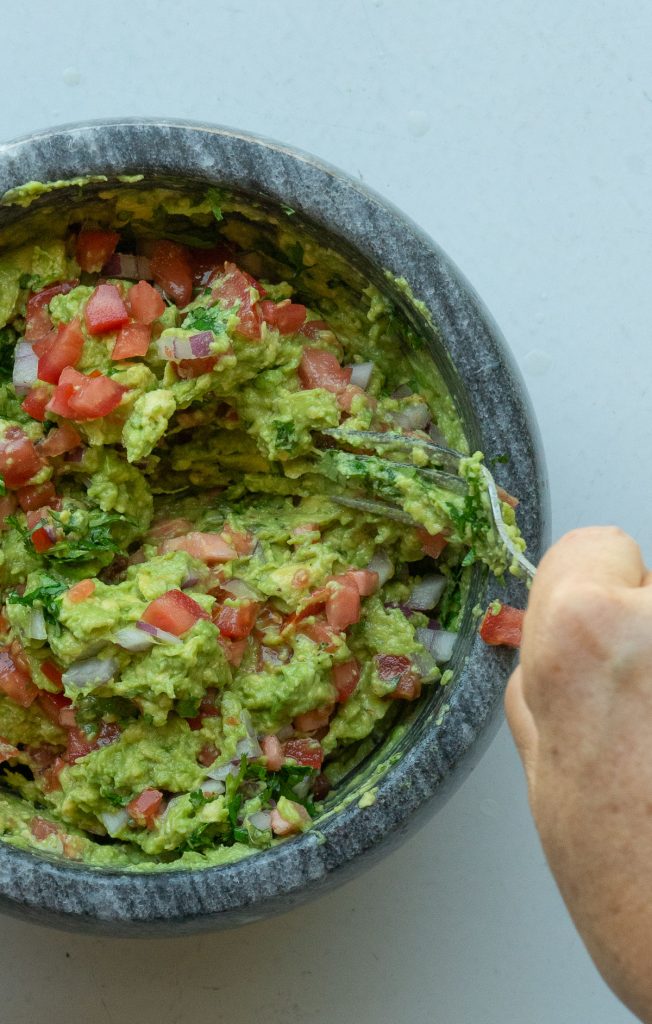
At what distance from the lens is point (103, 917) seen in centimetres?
154

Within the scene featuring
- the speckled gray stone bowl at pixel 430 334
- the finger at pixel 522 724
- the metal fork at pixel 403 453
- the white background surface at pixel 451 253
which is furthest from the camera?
the white background surface at pixel 451 253

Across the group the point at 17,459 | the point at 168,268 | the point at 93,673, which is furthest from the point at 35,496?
the point at 168,268

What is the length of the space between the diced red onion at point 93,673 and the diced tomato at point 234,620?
16 centimetres

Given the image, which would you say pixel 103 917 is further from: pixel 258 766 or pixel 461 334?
pixel 461 334

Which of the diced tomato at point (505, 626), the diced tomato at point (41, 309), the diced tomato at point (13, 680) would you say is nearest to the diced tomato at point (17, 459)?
the diced tomato at point (41, 309)

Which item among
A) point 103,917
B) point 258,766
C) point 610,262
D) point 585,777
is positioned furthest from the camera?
point 610,262

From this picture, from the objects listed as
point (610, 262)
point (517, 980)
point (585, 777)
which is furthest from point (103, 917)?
point (610, 262)

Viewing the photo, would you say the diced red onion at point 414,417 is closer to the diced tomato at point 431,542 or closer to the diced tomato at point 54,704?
the diced tomato at point 431,542

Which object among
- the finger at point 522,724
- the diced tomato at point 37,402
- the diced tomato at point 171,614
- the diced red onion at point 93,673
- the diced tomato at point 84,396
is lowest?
the diced red onion at point 93,673

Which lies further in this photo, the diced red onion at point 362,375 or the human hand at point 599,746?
the diced red onion at point 362,375

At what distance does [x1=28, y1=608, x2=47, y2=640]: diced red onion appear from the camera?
169cm

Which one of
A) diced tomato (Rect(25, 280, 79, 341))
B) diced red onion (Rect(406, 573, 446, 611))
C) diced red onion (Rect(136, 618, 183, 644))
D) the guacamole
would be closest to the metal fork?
the guacamole

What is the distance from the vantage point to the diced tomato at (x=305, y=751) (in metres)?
1.74

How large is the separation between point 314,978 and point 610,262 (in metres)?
1.42
